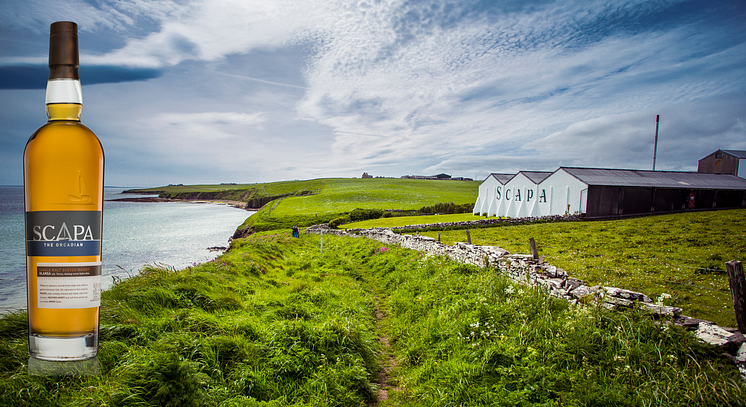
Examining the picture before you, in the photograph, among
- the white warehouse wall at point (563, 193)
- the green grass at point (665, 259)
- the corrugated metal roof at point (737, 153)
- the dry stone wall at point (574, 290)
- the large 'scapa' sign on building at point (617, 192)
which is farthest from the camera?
the corrugated metal roof at point (737, 153)

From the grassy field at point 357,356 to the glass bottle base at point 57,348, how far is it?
1.08 metres

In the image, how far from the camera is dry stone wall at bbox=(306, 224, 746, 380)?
15.3ft

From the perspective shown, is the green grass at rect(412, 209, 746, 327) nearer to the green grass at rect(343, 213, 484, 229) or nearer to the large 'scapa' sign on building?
the large 'scapa' sign on building

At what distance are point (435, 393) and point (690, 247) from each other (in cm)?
1690

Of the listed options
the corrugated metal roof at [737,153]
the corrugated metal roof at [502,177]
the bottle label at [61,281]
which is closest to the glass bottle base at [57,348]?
the bottle label at [61,281]

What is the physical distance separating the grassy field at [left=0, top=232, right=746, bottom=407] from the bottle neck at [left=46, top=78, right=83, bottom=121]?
2123mm

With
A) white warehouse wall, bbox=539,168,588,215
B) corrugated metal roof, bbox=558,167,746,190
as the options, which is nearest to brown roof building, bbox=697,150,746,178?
corrugated metal roof, bbox=558,167,746,190

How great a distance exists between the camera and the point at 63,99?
59.4 inches

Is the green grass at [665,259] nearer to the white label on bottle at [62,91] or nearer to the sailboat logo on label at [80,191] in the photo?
the sailboat logo on label at [80,191]

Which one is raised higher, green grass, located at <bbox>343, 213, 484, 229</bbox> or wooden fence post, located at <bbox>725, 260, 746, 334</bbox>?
wooden fence post, located at <bbox>725, 260, 746, 334</bbox>

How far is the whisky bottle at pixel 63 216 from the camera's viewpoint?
5.08 feet

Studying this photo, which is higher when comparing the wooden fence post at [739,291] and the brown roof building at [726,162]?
the brown roof building at [726,162]

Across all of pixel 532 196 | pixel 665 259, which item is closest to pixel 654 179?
pixel 532 196

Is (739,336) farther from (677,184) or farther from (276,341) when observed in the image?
(677,184)
